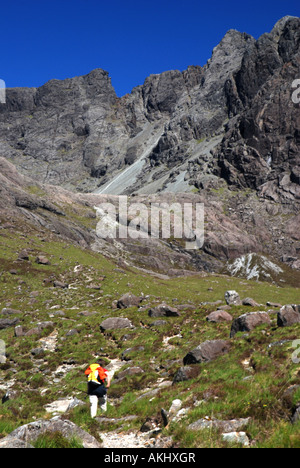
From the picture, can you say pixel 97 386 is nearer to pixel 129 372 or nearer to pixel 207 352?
pixel 129 372

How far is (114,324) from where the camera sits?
31.2 metres

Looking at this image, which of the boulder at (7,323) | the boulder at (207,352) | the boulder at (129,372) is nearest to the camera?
the boulder at (207,352)

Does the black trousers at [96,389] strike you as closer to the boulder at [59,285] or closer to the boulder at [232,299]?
the boulder at [232,299]

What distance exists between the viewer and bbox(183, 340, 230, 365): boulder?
61.3ft

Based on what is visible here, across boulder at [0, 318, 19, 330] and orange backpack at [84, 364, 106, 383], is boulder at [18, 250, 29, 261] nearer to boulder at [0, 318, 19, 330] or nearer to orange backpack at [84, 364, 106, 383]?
boulder at [0, 318, 19, 330]

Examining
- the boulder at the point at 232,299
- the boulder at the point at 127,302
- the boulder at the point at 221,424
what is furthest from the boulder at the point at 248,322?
the boulder at the point at 127,302

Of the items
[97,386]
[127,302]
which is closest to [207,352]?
[97,386]

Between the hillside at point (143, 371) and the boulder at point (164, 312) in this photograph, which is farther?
the boulder at point (164, 312)

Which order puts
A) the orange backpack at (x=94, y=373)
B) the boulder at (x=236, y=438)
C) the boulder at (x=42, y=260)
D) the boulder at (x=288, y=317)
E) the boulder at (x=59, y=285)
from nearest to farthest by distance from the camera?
1. the boulder at (x=236, y=438)
2. the orange backpack at (x=94, y=373)
3. the boulder at (x=288, y=317)
4. the boulder at (x=59, y=285)
5. the boulder at (x=42, y=260)

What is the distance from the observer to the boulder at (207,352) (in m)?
18.7

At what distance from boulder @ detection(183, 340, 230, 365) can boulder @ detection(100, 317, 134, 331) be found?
507 inches

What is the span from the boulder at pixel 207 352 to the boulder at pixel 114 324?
12.9 meters
